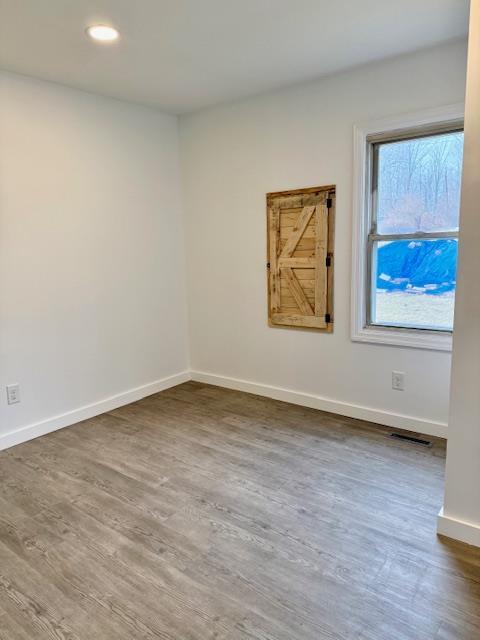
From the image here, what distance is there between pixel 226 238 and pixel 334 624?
3.06m

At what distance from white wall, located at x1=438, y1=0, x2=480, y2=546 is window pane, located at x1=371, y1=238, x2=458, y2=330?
1.13m

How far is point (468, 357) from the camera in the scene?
187 cm

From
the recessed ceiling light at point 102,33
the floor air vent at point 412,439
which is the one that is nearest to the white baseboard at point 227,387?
the floor air vent at point 412,439

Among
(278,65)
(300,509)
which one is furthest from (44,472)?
(278,65)

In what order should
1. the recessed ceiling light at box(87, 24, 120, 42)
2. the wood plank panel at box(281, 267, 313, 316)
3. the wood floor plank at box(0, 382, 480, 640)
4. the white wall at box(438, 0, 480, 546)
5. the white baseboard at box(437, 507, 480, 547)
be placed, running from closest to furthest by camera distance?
the wood floor plank at box(0, 382, 480, 640)
the white wall at box(438, 0, 480, 546)
the white baseboard at box(437, 507, 480, 547)
the recessed ceiling light at box(87, 24, 120, 42)
the wood plank panel at box(281, 267, 313, 316)

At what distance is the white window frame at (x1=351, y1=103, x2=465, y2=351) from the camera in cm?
280

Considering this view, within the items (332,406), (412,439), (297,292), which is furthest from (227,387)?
(412,439)

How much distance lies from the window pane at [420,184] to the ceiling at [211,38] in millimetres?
595

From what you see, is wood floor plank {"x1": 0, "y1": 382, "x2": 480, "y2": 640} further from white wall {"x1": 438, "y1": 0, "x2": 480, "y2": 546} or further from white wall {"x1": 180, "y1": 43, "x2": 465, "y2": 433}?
white wall {"x1": 180, "y1": 43, "x2": 465, "y2": 433}

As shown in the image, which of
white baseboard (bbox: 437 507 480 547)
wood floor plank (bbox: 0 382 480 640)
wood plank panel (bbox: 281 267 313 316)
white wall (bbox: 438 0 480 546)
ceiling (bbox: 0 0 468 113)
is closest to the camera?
wood floor plank (bbox: 0 382 480 640)

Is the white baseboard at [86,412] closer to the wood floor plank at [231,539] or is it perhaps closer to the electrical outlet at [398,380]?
the wood floor plank at [231,539]

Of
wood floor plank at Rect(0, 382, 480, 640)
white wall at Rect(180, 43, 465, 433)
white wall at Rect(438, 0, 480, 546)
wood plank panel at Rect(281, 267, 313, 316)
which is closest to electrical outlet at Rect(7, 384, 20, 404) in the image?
wood floor plank at Rect(0, 382, 480, 640)

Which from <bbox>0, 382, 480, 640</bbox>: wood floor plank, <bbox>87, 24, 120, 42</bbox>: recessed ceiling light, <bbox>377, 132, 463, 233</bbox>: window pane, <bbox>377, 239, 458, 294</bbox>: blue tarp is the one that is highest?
<bbox>87, 24, 120, 42</bbox>: recessed ceiling light

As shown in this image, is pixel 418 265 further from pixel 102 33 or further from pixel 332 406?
pixel 102 33
